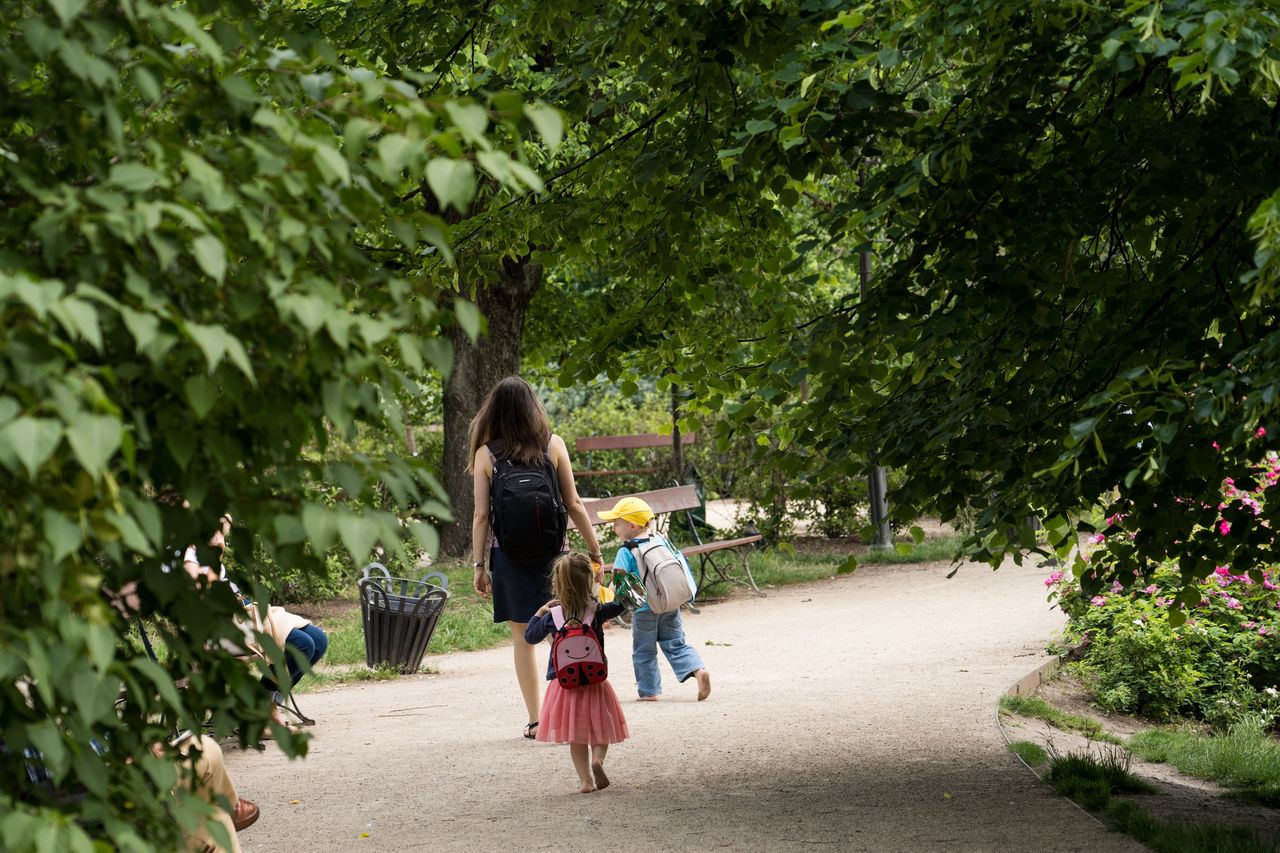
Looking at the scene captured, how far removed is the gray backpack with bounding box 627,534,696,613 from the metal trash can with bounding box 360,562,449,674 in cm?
221

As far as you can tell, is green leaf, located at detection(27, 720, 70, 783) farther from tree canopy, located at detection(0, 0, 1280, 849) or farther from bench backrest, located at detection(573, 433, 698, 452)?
bench backrest, located at detection(573, 433, 698, 452)

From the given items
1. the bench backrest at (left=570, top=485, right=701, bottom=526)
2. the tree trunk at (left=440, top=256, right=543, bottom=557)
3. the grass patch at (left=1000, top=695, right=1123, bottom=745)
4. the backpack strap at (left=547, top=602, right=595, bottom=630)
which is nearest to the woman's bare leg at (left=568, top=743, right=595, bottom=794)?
the backpack strap at (left=547, top=602, right=595, bottom=630)

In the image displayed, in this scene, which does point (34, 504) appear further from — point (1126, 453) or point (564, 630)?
point (564, 630)

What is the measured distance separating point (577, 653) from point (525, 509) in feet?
2.80

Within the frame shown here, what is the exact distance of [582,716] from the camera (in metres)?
5.88

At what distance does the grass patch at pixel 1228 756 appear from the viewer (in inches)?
249

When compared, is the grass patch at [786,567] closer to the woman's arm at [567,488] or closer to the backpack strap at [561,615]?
the woman's arm at [567,488]

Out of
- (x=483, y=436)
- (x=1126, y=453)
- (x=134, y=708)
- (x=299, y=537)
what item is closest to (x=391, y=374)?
(x=299, y=537)

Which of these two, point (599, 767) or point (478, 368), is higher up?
point (478, 368)

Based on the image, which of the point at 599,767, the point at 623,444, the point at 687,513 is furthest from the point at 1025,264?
the point at 623,444

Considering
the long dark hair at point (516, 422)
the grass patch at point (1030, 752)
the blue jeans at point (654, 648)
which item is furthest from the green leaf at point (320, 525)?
the blue jeans at point (654, 648)

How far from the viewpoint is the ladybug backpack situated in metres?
5.91

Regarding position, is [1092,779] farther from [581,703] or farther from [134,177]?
[134,177]

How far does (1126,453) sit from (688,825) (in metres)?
2.24
